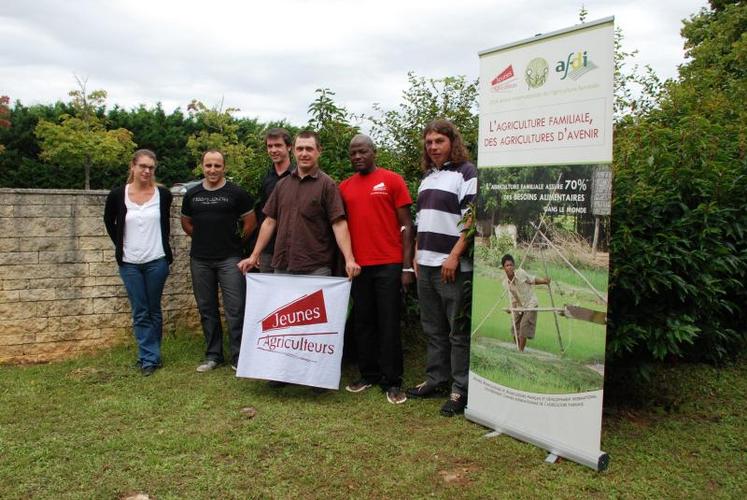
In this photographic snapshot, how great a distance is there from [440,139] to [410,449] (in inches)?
77.5

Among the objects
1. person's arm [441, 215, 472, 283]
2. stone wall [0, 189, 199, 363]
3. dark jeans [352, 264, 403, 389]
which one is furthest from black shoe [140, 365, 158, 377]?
person's arm [441, 215, 472, 283]

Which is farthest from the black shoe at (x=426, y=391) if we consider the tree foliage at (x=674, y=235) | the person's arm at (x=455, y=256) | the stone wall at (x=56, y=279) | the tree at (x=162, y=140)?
A: the tree at (x=162, y=140)

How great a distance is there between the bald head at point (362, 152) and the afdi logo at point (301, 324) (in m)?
0.96

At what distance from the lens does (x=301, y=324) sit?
A: 4234mm

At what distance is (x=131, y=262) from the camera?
4793 millimetres

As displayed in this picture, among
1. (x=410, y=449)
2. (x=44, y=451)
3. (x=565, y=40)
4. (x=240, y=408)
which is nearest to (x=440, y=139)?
(x=565, y=40)

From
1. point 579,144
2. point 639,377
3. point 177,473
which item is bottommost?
point 177,473

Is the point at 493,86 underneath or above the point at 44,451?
above

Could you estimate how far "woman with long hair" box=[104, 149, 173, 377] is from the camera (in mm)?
4766

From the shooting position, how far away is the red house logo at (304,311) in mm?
4215

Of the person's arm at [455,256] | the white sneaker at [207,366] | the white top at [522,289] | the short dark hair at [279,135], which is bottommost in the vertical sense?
the white sneaker at [207,366]

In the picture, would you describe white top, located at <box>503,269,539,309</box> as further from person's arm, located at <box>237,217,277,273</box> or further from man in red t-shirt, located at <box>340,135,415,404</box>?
person's arm, located at <box>237,217,277,273</box>

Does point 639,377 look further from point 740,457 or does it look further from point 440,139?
point 440,139

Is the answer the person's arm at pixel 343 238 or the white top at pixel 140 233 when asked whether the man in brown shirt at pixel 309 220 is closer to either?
the person's arm at pixel 343 238
